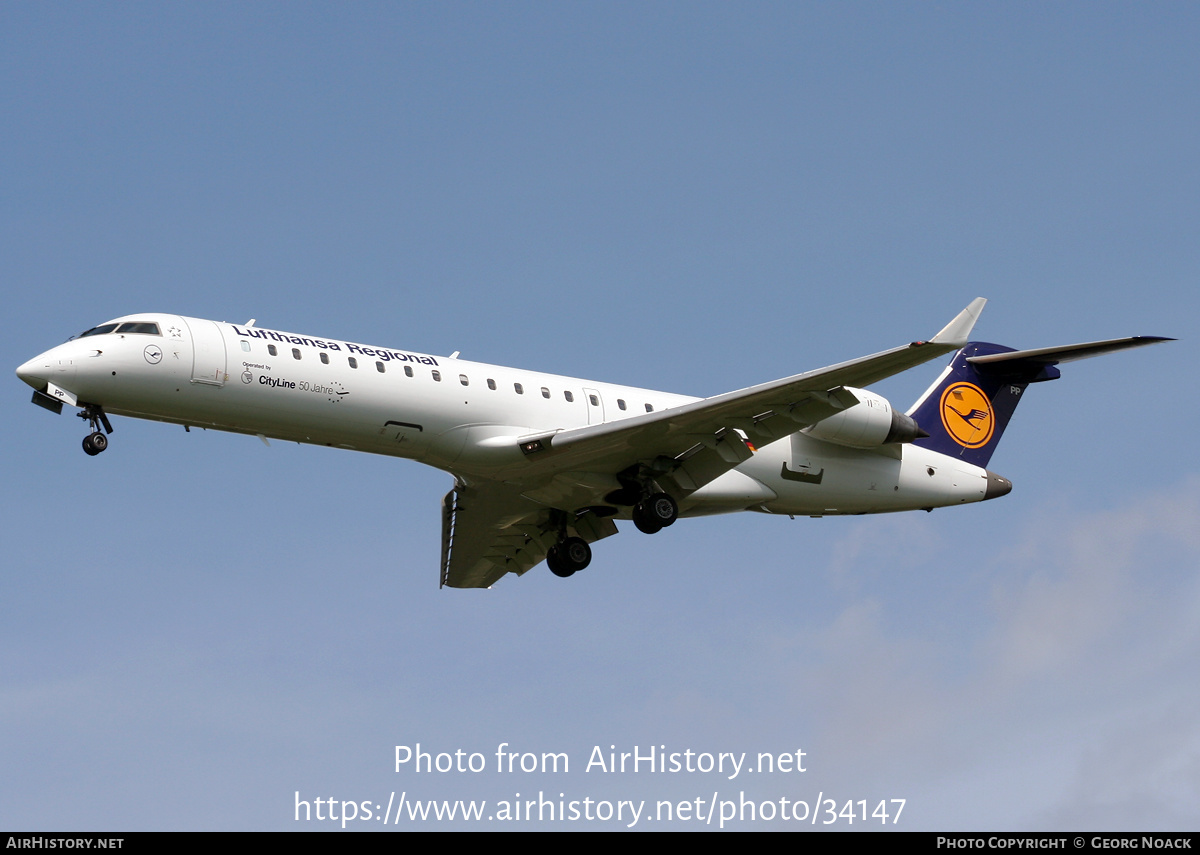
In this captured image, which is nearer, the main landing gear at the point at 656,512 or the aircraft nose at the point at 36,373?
the aircraft nose at the point at 36,373

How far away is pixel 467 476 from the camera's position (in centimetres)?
2314

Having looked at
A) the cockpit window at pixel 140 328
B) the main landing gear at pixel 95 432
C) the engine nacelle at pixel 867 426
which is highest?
the engine nacelle at pixel 867 426

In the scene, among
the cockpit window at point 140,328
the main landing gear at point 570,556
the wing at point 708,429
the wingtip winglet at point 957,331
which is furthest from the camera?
the main landing gear at point 570,556

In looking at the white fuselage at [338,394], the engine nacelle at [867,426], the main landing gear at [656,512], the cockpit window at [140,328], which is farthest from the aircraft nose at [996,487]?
the cockpit window at [140,328]

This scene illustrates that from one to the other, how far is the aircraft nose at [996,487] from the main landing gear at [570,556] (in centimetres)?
772

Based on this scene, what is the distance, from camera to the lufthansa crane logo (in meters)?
27.3

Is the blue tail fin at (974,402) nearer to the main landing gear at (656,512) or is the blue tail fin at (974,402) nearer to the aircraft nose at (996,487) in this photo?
the aircraft nose at (996,487)

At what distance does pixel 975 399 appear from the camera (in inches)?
1089

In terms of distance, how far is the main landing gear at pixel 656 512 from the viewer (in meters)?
23.1

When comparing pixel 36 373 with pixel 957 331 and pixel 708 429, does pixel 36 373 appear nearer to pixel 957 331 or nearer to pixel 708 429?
pixel 708 429

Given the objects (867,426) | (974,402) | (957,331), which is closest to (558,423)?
(867,426)

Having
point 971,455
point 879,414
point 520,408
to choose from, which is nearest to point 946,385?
point 971,455
